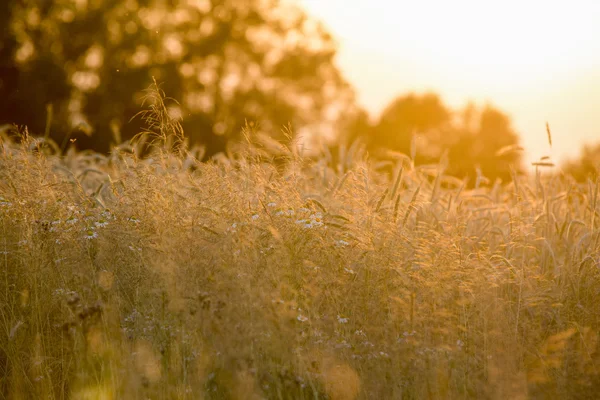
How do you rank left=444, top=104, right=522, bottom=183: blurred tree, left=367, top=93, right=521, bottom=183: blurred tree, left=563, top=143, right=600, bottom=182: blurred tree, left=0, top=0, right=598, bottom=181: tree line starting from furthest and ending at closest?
left=444, top=104, right=522, bottom=183: blurred tree < left=367, top=93, right=521, bottom=183: blurred tree < left=563, top=143, right=600, bottom=182: blurred tree < left=0, top=0, right=598, bottom=181: tree line

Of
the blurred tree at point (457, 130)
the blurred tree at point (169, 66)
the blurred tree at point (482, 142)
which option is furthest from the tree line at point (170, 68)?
the blurred tree at point (482, 142)

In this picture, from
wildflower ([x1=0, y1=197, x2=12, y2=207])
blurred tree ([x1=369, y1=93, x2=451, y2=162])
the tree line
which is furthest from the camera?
blurred tree ([x1=369, y1=93, x2=451, y2=162])

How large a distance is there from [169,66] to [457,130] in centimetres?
2453

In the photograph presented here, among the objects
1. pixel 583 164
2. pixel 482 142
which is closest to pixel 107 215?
pixel 583 164

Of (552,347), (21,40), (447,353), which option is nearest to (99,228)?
(447,353)

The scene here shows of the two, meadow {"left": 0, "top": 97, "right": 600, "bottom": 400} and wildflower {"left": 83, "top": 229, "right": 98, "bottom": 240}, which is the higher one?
wildflower {"left": 83, "top": 229, "right": 98, "bottom": 240}

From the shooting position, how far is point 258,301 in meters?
3.01

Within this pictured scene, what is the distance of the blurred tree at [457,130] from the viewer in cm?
3969

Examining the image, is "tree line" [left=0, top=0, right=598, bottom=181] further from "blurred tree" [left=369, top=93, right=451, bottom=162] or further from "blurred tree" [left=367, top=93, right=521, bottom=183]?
"blurred tree" [left=367, top=93, right=521, bottom=183]

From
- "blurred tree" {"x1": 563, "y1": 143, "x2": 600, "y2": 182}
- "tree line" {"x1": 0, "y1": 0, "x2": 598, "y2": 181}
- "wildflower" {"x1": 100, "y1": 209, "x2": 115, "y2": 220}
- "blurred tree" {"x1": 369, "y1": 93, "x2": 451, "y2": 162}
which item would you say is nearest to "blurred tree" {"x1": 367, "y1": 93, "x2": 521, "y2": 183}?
"blurred tree" {"x1": 369, "y1": 93, "x2": 451, "y2": 162}

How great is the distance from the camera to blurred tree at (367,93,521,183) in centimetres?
3969

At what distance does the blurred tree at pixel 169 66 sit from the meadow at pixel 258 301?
55.5 ft

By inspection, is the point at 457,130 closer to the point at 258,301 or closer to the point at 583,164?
the point at 583,164

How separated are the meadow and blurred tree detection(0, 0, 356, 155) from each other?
16.9 meters
